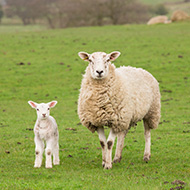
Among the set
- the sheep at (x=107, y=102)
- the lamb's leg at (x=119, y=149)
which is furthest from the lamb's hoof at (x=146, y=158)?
the lamb's leg at (x=119, y=149)

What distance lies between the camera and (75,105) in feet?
56.1

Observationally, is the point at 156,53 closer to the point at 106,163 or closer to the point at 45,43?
the point at 45,43

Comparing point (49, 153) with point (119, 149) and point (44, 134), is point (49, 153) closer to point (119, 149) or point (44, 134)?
point (44, 134)

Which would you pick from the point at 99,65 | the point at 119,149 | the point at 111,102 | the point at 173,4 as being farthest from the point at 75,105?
the point at 173,4

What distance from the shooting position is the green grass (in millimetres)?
7129

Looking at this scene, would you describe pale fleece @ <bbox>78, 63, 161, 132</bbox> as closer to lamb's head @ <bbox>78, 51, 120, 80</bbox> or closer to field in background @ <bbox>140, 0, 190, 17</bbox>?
lamb's head @ <bbox>78, 51, 120, 80</bbox>

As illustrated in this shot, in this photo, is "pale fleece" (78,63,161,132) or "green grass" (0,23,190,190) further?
"pale fleece" (78,63,161,132)

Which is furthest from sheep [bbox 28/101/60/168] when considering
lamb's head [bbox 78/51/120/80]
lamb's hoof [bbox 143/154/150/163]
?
lamb's hoof [bbox 143/154/150/163]

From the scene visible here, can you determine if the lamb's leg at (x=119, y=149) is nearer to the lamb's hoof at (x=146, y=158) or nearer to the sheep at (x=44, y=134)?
the lamb's hoof at (x=146, y=158)

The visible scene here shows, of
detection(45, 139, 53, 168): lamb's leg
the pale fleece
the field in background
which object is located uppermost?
the pale fleece

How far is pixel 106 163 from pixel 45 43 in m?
23.6

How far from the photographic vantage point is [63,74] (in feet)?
75.6

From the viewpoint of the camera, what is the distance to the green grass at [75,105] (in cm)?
713

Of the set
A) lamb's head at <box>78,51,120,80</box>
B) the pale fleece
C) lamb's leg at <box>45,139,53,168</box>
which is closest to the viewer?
lamb's head at <box>78,51,120,80</box>
